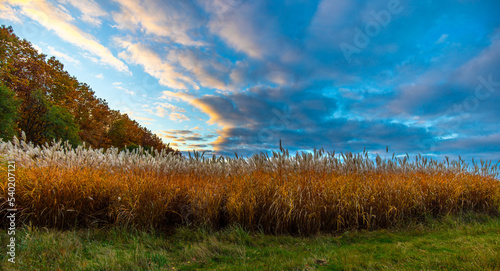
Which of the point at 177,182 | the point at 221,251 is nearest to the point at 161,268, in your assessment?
the point at 221,251

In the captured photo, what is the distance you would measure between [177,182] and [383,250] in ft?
13.9

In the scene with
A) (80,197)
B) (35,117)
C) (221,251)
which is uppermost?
(35,117)

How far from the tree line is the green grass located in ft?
54.3

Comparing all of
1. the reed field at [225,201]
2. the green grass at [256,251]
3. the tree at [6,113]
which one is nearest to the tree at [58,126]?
the tree at [6,113]

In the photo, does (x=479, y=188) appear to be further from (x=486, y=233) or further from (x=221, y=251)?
(x=221, y=251)

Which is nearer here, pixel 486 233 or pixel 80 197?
pixel 486 233

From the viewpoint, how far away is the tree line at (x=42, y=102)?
58.0ft

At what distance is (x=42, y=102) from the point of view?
784 inches

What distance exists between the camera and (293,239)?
4262 mm

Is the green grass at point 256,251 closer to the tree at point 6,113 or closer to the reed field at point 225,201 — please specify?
the reed field at point 225,201

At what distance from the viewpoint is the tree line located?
17.7 m

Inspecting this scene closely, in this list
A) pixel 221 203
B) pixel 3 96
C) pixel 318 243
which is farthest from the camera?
pixel 3 96

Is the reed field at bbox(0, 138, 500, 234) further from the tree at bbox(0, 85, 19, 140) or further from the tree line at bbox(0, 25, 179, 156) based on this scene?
the tree line at bbox(0, 25, 179, 156)

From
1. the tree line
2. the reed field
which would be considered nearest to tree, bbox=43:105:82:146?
the tree line
